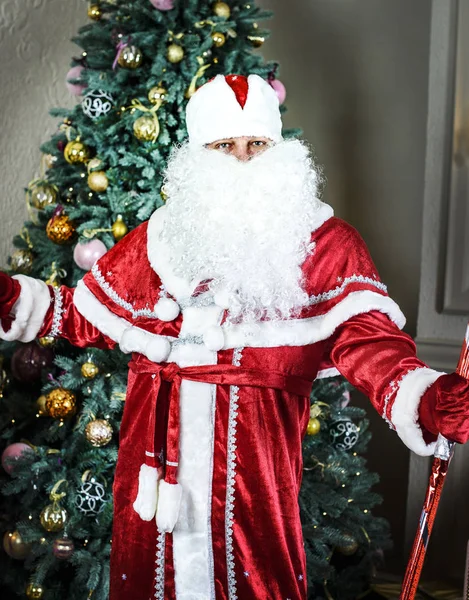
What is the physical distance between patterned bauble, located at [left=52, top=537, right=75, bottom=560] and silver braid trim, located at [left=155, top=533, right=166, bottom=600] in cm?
72

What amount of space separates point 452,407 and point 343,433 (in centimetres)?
143

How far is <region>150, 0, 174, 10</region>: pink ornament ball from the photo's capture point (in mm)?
2580

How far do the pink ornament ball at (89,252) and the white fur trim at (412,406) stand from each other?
1.35 metres

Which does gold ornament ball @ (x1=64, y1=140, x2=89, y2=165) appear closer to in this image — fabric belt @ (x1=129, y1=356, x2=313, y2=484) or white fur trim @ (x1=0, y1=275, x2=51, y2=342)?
white fur trim @ (x1=0, y1=275, x2=51, y2=342)

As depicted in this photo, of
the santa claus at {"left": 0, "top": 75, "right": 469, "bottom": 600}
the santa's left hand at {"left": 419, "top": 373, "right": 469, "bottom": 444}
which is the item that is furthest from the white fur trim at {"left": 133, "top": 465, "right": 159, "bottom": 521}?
the santa's left hand at {"left": 419, "top": 373, "right": 469, "bottom": 444}

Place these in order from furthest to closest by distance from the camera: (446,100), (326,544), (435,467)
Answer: (446,100) < (326,544) < (435,467)

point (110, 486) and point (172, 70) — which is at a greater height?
point (172, 70)

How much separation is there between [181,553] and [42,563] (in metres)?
0.92

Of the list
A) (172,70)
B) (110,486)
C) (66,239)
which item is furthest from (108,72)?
(110,486)

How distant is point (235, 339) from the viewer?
1.83 m

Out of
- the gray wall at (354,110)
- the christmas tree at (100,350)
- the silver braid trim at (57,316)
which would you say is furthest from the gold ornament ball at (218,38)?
the gray wall at (354,110)

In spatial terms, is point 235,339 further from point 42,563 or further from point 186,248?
point 42,563

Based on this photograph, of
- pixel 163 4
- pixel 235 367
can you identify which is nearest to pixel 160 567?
pixel 235 367

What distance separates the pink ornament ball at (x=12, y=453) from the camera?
8.73 feet
